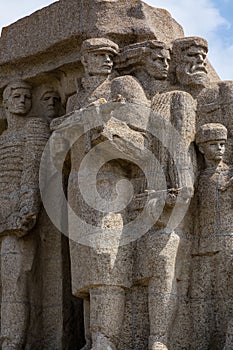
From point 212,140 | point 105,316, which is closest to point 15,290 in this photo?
point 105,316

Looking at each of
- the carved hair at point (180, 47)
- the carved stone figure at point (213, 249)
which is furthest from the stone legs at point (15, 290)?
→ the carved hair at point (180, 47)

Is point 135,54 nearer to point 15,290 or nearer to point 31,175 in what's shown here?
point 31,175

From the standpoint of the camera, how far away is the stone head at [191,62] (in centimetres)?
1234

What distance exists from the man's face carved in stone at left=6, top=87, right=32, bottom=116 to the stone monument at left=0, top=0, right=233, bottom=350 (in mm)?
14

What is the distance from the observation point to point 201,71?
12.4 metres

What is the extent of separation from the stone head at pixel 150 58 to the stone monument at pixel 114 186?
0.5 inches

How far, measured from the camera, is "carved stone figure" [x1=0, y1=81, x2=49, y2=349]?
12484mm

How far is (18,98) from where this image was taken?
13.3m

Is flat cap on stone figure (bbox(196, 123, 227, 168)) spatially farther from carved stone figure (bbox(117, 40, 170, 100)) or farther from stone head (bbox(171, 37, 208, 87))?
carved stone figure (bbox(117, 40, 170, 100))

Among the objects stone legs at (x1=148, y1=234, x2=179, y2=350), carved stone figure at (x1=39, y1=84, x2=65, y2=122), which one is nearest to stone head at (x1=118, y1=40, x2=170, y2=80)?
carved stone figure at (x1=39, y1=84, x2=65, y2=122)

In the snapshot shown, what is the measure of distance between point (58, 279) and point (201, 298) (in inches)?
67.4

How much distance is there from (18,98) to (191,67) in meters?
2.03

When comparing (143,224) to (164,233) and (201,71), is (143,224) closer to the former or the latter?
(164,233)

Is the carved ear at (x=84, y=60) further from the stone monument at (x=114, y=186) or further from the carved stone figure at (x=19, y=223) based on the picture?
the carved stone figure at (x=19, y=223)
